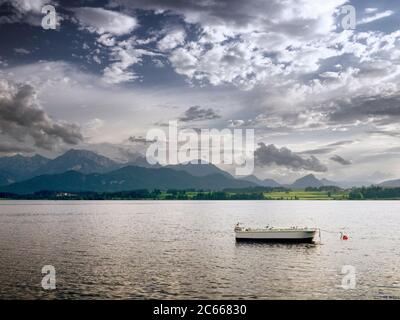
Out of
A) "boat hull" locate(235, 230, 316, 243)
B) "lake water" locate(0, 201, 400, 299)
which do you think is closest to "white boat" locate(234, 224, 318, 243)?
"boat hull" locate(235, 230, 316, 243)

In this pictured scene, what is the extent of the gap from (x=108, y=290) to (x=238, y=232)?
74.8 meters

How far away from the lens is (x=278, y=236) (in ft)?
421

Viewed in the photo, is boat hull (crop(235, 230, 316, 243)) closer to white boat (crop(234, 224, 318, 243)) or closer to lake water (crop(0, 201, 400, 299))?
white boat (crop(234, 224, 318, 243))

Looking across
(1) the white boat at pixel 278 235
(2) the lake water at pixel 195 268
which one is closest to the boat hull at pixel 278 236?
(1) the white boat at pixel 278 235

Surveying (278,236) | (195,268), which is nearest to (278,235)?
(278,236)

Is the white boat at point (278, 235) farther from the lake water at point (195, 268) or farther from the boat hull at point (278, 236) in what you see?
the lake water at point (195, 268)

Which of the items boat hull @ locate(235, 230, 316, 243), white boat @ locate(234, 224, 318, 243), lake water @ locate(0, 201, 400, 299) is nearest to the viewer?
lake water @ locate(0, 201, 400, 299)

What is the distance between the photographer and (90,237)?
440 feet

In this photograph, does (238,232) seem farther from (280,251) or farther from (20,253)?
(20,253)

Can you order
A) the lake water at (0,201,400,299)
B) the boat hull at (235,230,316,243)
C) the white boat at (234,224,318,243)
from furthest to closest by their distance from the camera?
the white boat at (234,224,318,243), the boat hull at (235,230,316,243), the lake water at (0,201,400,299)

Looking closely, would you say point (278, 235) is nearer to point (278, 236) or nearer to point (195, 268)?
point (278, 236)

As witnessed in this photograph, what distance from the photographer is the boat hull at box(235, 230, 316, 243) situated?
12700 cm

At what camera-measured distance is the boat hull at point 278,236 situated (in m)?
127
